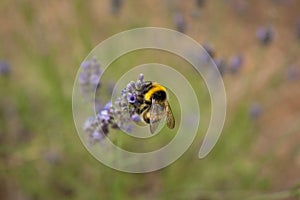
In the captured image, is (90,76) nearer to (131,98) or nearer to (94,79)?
(94,79)

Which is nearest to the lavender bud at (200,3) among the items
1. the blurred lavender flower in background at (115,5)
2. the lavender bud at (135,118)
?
the blurred lavender flower in background at (115,5)

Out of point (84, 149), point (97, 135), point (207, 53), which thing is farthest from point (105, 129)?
point (84, 149)

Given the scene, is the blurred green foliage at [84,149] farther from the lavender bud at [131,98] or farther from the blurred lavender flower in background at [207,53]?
the lavender bud at [131,98]

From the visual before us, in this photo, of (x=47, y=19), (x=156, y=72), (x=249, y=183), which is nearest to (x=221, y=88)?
(x=156, y=72)

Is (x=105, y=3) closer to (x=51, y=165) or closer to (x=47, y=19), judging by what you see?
(x=47, y=19)

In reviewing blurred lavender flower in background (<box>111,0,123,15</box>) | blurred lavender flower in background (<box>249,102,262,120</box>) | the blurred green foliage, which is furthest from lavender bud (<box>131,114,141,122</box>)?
blurred lavender flower in background (<box>249,102,262,120</box>)

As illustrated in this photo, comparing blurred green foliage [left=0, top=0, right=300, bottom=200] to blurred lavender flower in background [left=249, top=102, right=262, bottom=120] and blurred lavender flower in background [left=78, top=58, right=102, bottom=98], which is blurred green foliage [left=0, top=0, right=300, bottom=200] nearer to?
blurred lavender flower in background [left=249, top=102, right=262, bottom=120]

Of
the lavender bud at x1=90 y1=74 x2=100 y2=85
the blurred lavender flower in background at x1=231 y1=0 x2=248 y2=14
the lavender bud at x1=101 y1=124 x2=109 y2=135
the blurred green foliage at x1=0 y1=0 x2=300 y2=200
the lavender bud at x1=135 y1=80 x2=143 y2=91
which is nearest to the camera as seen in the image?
the lavender bud at x1=135 y1=80 x2=143 y2=91
